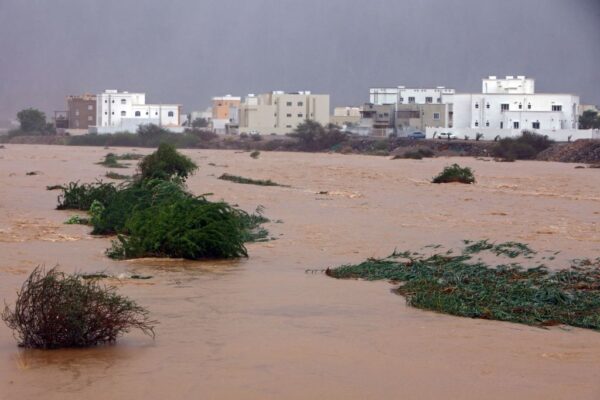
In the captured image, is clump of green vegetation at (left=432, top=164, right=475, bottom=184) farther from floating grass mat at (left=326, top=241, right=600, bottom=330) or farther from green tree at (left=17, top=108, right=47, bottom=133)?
green tree at (left=17, top=108, right=47, bottom=133)

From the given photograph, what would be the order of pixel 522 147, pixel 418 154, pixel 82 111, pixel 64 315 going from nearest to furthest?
pixel 64 315, pixel 418 154, pixel 522 147, pixel 82 111

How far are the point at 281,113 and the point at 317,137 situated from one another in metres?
27.1

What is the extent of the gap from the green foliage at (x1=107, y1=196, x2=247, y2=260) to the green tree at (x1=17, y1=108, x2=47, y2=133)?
113428mm

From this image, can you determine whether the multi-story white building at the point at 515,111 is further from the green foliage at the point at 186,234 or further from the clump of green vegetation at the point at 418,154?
the green foliage at the point at 186,234

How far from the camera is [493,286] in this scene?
11977 millimetres

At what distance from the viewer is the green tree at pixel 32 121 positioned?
125 metres

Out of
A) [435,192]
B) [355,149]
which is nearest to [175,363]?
[435,192]

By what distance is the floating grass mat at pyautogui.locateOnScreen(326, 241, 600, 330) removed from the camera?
10438 mm

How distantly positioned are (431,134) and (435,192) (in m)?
57.6

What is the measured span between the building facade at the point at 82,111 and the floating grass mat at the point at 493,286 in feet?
379

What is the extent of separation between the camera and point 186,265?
13914 mm

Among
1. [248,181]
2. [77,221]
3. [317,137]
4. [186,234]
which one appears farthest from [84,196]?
[317,137]

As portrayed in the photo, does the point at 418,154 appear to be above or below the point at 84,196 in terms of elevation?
above

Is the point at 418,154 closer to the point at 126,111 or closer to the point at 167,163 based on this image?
the point at 167,163
